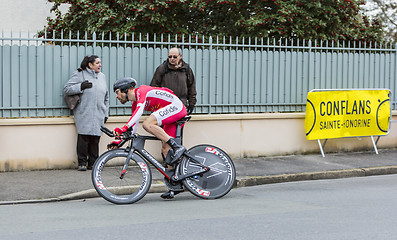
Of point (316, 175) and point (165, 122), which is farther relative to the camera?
point (316, 175)

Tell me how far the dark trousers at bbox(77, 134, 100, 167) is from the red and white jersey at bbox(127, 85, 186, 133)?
213 cm

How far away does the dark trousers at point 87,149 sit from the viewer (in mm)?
9914

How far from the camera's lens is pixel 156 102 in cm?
794

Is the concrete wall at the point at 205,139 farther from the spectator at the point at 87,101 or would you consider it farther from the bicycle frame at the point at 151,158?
the bicycle frame at the point at 151,158

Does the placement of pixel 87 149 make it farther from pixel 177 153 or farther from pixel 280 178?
pixel 280 178

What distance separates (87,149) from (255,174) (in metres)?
2.75

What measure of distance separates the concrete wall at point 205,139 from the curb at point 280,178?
68.7 inches

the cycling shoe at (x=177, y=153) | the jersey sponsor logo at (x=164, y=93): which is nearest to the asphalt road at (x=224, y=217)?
the cycling shoe at (x=177, y=153)

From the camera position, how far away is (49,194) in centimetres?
814

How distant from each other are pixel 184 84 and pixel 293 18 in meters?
8.31

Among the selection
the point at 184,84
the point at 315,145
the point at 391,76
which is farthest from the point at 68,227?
the point at 391,76

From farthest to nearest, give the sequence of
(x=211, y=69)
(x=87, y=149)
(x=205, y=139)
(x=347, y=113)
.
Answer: (x=347, y=113)
(x=211, y=69)
(x=205, y=139)
(x=87, y=149)

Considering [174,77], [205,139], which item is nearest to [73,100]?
[174,77]

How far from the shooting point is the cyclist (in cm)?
775
